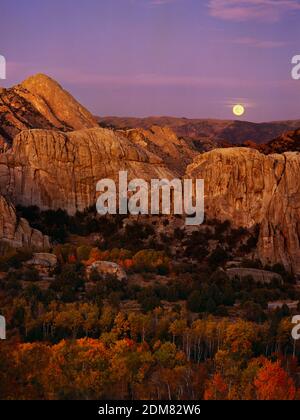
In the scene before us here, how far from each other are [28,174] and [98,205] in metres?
6.16

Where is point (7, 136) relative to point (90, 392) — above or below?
above

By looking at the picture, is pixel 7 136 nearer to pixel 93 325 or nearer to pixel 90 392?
pixel 93 325

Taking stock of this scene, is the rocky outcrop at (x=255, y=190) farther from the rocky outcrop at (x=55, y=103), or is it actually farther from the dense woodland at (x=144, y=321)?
the rocky outcrop at (x=55, y=103)

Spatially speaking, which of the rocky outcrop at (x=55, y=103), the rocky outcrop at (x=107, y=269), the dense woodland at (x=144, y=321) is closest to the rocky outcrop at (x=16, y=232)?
the dense woodland at (x=144, y=321)

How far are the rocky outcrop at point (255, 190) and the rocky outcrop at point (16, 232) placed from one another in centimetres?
1331

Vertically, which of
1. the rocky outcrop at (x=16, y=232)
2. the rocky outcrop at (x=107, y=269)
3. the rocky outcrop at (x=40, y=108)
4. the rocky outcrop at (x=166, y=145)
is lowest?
the rocky outcrop at (x=107, y=269)

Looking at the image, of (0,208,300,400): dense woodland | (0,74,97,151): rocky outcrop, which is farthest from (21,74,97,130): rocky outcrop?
(0,208,300,400): dense woodland

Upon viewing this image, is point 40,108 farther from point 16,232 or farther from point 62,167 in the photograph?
point 16,232

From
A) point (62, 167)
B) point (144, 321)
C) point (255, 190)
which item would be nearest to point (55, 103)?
point (62, 167)

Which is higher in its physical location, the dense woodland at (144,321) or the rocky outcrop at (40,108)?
the rocky outcrop at (40,108)

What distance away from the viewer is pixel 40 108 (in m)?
105

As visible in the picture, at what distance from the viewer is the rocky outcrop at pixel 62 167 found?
7188cm

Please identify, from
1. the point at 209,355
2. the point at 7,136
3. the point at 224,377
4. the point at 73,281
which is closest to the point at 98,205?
the point at 73,281

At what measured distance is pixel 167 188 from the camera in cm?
7256
